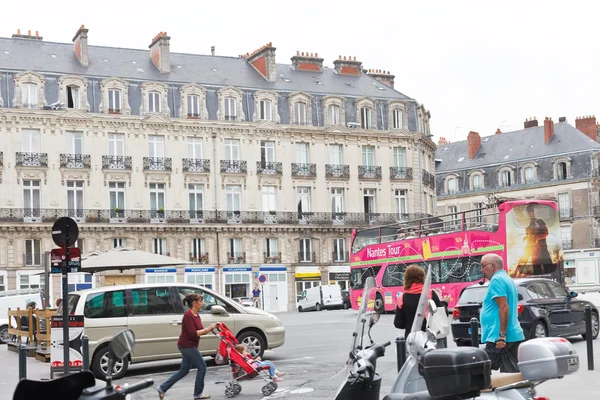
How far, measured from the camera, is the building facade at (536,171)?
74.2 meters

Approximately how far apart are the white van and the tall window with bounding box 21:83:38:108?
63.7ft

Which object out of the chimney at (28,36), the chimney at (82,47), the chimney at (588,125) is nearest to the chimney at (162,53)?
the chimney at (82,47)

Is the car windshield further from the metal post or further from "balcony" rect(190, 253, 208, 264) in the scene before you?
"balcony" rect(190, 253, 208, 264)

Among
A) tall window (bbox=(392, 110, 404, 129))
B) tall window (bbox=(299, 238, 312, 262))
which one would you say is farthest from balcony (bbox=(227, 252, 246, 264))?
tall window (bbox=(392, 110, 404, 129))

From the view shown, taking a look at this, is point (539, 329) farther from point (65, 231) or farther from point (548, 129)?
point (548, 129)

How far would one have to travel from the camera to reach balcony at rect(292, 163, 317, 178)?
58.3 meters

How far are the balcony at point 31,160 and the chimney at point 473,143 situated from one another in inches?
1759

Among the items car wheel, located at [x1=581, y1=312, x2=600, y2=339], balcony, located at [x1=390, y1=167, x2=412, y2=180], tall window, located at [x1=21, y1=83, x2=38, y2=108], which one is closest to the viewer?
car wheel, located at [x1=581, y1=312, x2=600, y2=339]

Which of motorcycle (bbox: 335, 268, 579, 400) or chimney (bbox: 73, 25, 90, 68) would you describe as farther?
chimney (bbox: 73, 25, 90, 68)

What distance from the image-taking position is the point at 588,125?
7800 centimetres

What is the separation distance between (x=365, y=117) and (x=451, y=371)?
57059mm

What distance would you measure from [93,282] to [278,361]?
36.0 meters

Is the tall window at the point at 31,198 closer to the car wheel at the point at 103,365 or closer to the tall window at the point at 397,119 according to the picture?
the tall window at the point at 397,119

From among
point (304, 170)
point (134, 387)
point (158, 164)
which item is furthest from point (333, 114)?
point (134, 387)
